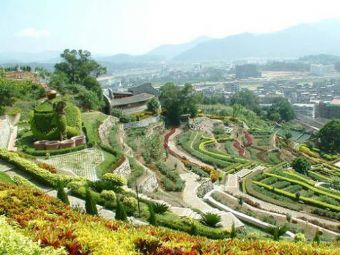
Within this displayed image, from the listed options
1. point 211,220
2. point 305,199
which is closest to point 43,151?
point 211,220

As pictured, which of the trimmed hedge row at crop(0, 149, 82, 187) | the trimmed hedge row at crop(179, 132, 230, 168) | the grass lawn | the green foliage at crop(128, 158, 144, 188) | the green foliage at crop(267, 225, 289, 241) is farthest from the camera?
the trimmed hedge row at crop(179, 132, 230, 168)

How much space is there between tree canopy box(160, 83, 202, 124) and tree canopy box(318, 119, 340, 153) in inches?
760

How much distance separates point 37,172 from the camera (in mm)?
24516

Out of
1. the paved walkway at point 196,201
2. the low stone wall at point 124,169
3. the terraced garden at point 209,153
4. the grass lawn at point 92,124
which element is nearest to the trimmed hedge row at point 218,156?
the terraced garden at point 209,153

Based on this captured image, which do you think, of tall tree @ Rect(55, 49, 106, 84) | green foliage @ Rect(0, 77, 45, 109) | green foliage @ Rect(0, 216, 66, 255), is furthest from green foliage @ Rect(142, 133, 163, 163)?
green foliage @ Rect(0, 216, 66, 255)

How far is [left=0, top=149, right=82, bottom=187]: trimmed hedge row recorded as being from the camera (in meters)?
24.0

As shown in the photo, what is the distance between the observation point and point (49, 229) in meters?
11.0

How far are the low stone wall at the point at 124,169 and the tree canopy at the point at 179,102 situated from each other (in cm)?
2966

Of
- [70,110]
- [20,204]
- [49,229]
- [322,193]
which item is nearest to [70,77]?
[70,110]

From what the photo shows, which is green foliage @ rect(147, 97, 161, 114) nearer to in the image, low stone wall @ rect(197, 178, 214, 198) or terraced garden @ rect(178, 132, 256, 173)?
terraced garden @ rect(178, 132, 256, 173)

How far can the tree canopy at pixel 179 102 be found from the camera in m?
61.2

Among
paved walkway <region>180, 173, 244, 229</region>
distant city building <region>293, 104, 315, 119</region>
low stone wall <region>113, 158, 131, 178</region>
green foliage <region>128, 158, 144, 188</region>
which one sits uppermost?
low stone wall <region>113, 158, 131, 178</region>

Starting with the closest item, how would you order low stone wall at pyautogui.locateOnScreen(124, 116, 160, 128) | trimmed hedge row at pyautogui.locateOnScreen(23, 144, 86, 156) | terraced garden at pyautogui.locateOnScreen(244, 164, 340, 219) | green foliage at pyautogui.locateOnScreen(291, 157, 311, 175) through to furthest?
trimmed hedge row at pyautogui.locateOnScreen(23, 144, 86, 156) < terraced garden at pyautogui.locateOnScreen(244, 164, 340, 219) < green foliage at pyautogui.locateOnScreen(291, 157, 311, 175) < low stone wall at pyautogui.locateOnScreen(124, 116, 160, 128)

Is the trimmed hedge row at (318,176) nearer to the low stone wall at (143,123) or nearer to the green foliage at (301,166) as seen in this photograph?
the green foliage at (301,166)
